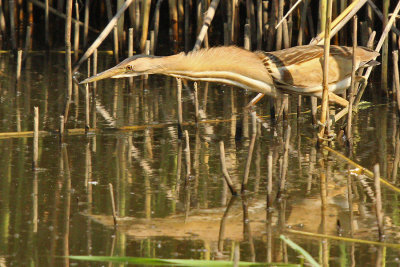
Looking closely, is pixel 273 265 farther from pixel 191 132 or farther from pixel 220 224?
pixel 191 132

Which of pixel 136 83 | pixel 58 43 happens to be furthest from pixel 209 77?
pixel 58 43

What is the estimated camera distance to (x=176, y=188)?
3.95m

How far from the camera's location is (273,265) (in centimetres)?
276

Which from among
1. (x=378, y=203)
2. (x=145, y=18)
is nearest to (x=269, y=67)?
(x=378, y=203)

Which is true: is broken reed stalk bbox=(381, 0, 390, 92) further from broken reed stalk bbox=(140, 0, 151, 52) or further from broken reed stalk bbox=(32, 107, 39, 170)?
broken reed stalk bbox=(32, 107, 39, 170)

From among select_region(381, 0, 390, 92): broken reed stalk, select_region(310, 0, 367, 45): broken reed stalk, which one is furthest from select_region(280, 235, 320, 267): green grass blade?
select_region(381, 0, 390, 92): broken reed stalk

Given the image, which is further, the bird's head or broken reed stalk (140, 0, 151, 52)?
broken reed stalk (140, 0, 151, 52)

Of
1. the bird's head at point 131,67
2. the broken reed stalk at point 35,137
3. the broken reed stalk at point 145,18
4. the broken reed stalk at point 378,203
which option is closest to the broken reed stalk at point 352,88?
the bird's head at point 131,67

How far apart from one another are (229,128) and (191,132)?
0.29 m

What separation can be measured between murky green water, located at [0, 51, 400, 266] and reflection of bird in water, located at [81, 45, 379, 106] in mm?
409

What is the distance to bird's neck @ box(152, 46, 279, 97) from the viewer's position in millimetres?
4215

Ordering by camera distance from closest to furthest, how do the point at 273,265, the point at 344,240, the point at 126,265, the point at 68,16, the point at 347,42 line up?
the point at 273,265, the point at 126,265, the point at 344,240, the point at 68,16, the point at 347,42

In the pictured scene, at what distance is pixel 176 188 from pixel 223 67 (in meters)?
0.81

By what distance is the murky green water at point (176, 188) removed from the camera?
313 cm
